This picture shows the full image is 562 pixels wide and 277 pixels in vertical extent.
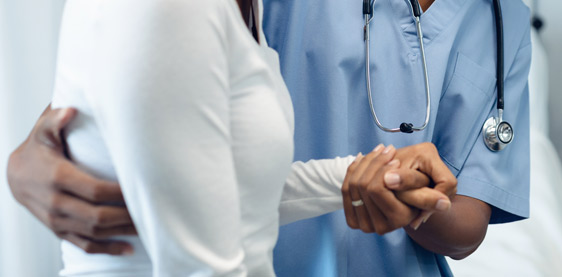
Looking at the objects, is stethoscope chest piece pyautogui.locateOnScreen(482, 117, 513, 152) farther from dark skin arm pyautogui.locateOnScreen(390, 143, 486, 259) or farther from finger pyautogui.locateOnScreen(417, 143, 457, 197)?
finger pyautogui.locateOnScreen(417, 143, 457, 197)

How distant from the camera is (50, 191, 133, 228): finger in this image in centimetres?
47

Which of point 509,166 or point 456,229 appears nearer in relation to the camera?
point 456,229

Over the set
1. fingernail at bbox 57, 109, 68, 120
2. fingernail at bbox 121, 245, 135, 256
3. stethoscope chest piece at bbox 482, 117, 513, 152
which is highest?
fingernail at bbox 57, 109, 68, 120

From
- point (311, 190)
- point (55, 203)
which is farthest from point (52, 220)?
point (311, 190)

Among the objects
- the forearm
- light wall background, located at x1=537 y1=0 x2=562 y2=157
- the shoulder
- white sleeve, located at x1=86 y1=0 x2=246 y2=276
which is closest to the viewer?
white sleeve, located at x1=86 y1=0 x2=246 y2=276

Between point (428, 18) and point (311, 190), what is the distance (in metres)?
0.39

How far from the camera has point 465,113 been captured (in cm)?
87

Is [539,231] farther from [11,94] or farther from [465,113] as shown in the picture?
[11,94]

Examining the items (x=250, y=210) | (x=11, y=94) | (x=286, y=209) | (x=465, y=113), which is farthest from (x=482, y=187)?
(x=11, y=94)

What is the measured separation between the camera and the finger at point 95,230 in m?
0.47

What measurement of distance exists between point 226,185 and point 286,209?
0.22 m

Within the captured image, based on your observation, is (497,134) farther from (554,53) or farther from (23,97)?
(554,53)

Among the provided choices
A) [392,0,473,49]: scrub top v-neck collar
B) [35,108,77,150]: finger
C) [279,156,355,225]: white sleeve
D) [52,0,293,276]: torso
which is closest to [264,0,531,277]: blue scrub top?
[392,0,473,49]: scrub top v-neck collar

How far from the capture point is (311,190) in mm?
654
